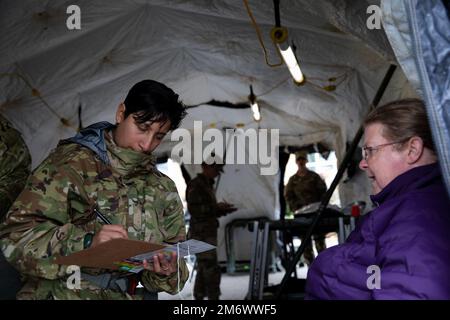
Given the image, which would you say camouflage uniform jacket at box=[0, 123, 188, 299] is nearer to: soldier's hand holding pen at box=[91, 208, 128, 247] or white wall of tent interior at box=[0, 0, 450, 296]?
soldier's hand holding pen at box=[91, 208, 128, 247]

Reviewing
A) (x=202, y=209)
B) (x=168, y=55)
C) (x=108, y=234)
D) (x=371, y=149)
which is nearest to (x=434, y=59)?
(x=371, y=149)

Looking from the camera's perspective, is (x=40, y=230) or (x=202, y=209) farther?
(x=202, y=209)

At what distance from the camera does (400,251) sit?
1.13m

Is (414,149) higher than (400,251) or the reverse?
higher

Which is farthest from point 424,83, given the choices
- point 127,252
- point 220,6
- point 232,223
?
point 232,223

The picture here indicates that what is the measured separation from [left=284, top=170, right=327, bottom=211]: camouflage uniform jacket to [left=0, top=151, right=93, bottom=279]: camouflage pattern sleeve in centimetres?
635

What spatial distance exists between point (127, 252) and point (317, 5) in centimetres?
261

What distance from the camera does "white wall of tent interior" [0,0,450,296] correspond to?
12.9ft

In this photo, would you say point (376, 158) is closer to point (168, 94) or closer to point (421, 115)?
point (421, 115)

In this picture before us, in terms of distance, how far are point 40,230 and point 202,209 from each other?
4.58 m

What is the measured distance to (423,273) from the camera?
1.08 metres

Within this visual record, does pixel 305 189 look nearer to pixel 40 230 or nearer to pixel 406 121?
pixel 406 121

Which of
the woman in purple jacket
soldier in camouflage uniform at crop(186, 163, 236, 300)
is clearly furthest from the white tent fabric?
the woman in purple jacket

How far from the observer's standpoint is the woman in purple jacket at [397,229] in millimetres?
1093
